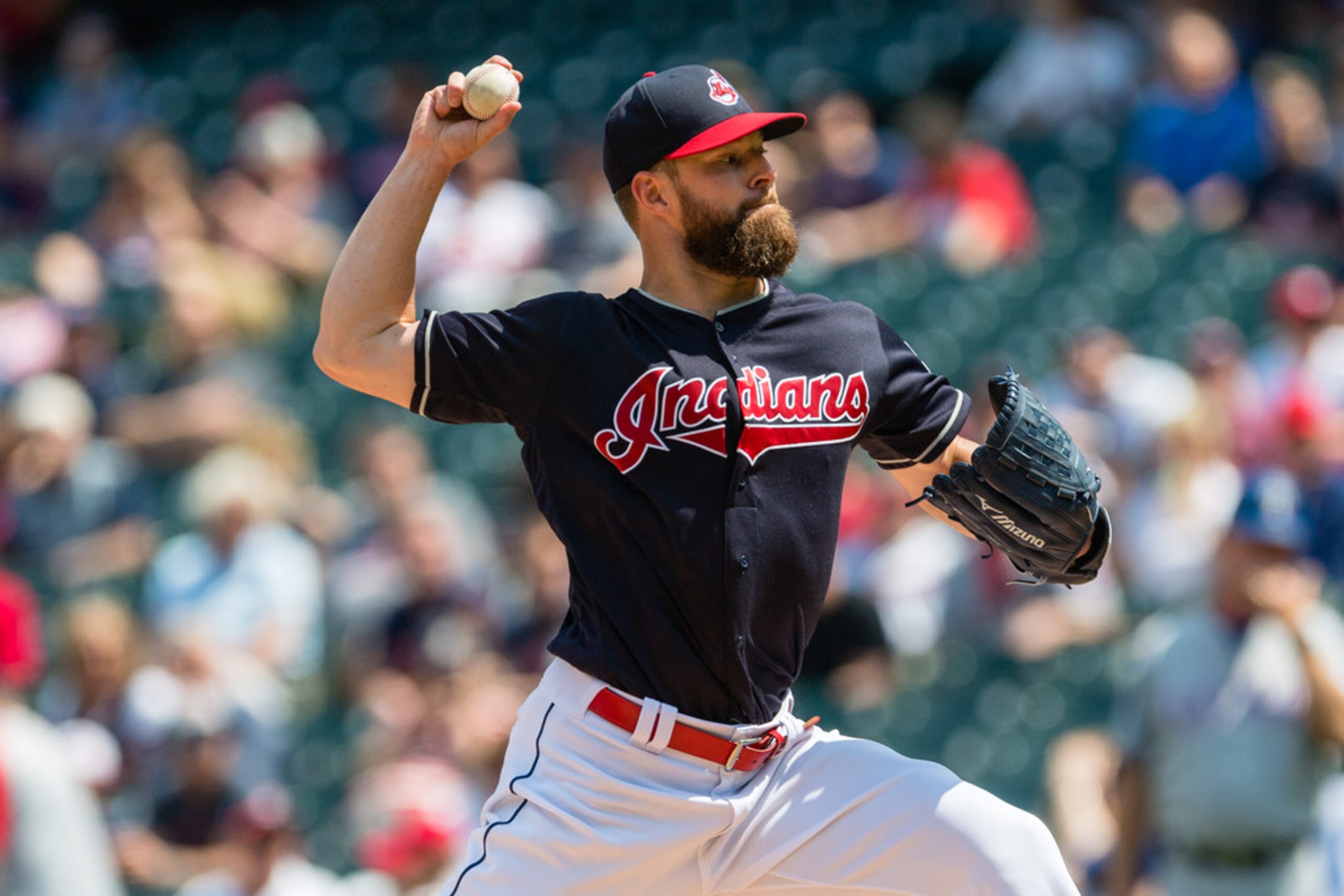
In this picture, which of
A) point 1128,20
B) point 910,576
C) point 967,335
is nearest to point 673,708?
point 910,576

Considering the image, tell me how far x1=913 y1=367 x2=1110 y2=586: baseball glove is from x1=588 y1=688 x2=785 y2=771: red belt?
1.80ft

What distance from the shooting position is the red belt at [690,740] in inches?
130

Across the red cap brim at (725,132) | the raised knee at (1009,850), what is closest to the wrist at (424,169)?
the red cap brim at (725,132)

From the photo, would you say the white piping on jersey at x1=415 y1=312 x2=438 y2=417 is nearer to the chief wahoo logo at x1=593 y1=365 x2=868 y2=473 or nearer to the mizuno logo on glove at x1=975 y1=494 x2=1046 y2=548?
the chief wahoo logo at x1=593 y1=365 x2=868 y2=473

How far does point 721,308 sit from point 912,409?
1.28 feet

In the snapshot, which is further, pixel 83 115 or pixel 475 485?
pixel 83 115

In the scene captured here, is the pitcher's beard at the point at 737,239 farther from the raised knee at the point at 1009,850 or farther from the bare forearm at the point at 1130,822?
the bare forearm at the point at 1130,822

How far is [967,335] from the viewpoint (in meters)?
8.10

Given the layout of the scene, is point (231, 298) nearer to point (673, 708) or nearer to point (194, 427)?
point (194, 427)

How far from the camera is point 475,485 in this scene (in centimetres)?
818

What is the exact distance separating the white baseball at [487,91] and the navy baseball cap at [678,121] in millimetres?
215

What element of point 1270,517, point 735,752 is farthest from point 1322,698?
point 735,752

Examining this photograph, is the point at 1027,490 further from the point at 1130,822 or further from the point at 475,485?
the point at 475,485

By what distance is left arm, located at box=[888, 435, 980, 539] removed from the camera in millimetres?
3561
